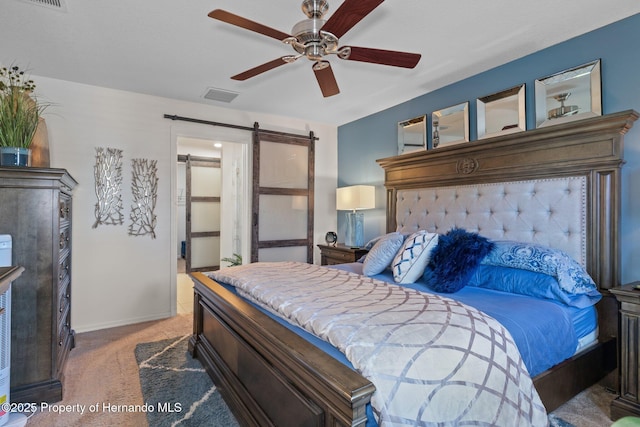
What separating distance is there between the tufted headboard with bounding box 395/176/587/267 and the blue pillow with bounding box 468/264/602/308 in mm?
388

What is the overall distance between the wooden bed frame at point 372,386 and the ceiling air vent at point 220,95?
6.70 ft

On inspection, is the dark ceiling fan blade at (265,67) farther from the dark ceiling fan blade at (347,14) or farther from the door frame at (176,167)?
the door frame at (176,167)

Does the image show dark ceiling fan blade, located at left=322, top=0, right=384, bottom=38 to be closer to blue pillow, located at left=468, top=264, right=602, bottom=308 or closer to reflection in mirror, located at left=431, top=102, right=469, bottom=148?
blue pillow, located at left=468, top=264, right=602, bottom=308

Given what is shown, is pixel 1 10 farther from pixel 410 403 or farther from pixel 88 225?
pixel 410 403

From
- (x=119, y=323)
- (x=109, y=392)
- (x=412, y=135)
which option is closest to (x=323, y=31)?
(x=412, y=135)

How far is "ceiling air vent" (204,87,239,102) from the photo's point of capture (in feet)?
11.6

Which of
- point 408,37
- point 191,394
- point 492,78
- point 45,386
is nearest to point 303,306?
point 191,394

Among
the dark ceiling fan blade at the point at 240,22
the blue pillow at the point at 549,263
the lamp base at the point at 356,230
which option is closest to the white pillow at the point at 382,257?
the blue pillow at the point at 549,263

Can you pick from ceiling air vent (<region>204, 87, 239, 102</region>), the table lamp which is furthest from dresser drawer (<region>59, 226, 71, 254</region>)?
the table lamp

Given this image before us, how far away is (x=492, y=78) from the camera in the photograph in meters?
2.95

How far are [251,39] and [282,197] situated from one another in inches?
90.9

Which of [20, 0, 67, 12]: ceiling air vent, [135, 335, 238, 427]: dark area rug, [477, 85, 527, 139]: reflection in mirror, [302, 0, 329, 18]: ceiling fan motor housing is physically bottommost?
[135, 335, 238, 427]: dark area rug

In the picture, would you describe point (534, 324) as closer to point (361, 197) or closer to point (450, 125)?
point (450, 125)

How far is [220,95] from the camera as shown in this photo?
12.0ft
